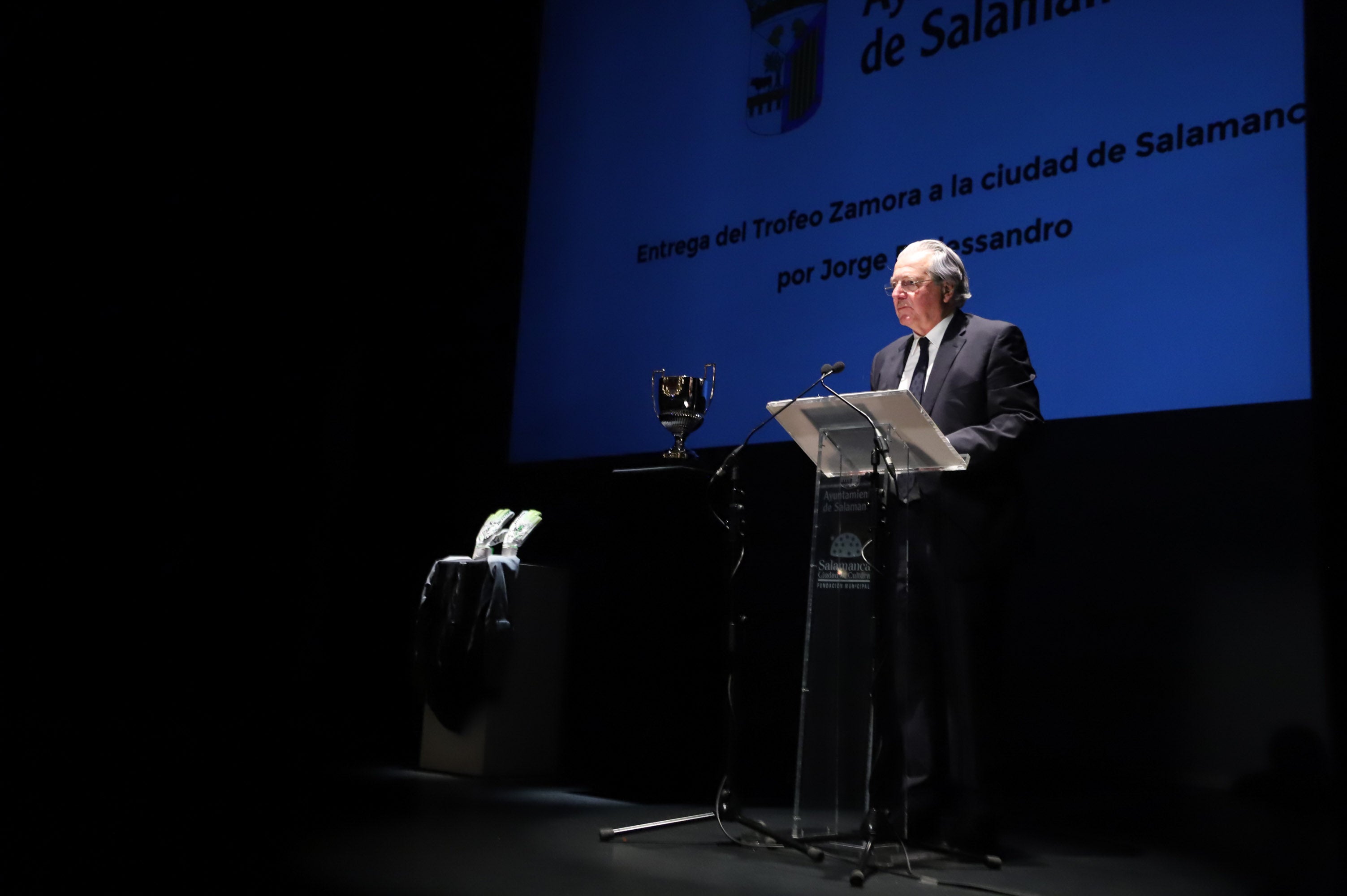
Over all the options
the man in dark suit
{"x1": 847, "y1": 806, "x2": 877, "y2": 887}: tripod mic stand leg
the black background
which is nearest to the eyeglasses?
the man in dark suit

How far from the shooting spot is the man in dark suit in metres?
2.64

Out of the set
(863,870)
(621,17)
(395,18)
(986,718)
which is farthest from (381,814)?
(395,18)

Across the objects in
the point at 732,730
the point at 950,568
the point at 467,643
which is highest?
the point at 950,568

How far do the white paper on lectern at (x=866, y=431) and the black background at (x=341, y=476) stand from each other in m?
1.15

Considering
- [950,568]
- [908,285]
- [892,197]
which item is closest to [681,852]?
[950,568]

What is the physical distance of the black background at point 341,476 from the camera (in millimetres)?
3436

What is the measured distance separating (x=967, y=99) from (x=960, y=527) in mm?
1591

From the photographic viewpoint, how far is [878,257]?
375cm

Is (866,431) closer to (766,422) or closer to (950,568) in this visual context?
(766,422)

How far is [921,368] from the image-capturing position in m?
2.96

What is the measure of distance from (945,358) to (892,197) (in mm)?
1057

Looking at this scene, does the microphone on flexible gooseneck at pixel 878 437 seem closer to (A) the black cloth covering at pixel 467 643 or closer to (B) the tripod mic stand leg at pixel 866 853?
(B) the tripod mic stand leg at pixel 866 853

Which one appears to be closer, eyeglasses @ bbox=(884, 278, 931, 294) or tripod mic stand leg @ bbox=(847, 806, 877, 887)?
tripod mic stand leg @ bbox=(847, 806, 877, 887)

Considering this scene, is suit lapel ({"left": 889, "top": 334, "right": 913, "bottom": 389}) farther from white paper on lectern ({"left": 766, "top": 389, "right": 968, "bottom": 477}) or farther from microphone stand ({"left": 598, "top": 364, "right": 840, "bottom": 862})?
white paper on lectern ({"left": 766, "top": 389, "right": 968, "bottom": 477})
